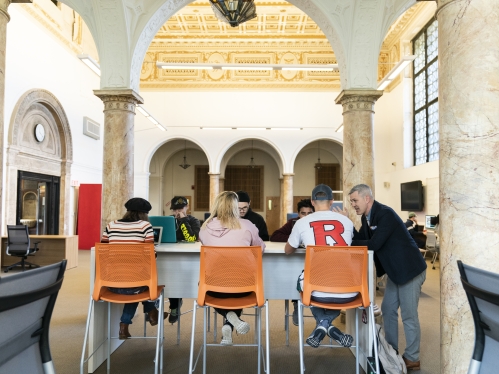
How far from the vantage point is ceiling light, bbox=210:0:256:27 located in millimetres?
5741

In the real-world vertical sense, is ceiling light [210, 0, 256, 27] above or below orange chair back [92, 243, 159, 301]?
above

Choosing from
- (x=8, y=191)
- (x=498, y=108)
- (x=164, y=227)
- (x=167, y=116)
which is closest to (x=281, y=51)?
(x=167, y=116)

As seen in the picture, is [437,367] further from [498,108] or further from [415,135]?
[415,135]

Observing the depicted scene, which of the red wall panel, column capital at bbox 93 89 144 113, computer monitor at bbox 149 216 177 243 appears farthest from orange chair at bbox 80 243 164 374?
the red wall panel

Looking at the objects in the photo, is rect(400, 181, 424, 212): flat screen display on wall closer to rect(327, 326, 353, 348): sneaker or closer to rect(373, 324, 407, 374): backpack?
rect(373, 324, 407, 374): backpack

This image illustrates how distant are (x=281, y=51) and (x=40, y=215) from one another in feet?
32.6

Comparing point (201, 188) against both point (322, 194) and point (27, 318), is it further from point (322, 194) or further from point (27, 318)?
→ point (27, 318)

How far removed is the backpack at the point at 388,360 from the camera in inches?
128

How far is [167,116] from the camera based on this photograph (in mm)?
15406

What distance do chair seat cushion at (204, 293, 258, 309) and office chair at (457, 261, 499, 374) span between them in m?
1.65

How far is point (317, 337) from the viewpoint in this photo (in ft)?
10.0

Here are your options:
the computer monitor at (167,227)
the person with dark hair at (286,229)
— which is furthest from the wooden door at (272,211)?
the computer monitor at (167,227)

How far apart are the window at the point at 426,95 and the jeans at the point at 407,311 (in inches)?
373

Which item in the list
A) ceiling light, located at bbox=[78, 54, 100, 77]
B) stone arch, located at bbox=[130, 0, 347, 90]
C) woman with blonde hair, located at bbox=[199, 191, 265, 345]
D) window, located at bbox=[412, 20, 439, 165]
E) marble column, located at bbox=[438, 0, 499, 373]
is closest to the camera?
marble column, located at bbox=[438, 0, 499, 373]
